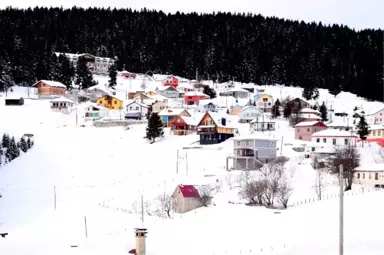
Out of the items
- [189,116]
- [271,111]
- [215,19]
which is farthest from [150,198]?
[215,19]

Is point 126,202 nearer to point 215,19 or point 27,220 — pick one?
point 27,220

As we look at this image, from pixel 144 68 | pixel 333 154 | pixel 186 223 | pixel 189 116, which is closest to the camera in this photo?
pixel 186 223

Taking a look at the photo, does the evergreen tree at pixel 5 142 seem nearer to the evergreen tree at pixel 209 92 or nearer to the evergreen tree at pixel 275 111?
the evergreen tree at pixel 275 111

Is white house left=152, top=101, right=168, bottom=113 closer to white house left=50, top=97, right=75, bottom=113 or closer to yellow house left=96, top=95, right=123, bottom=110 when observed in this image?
yellow house left=96, top=95, right=123, bottom=110

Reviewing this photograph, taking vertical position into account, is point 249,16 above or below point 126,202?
above

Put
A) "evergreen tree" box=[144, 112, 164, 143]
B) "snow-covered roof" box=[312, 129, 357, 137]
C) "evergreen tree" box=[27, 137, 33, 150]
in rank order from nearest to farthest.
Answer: "snow-covered roof" box=[312, 129, 357, 137] → "evergreen tree" box=[27, 137, 33, 150] → "evergreen tree" box=[144, 112, 164, 143]

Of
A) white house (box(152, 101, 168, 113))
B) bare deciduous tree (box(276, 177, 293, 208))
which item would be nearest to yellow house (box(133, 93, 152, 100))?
white house (box(152, 101, 168, 113))
